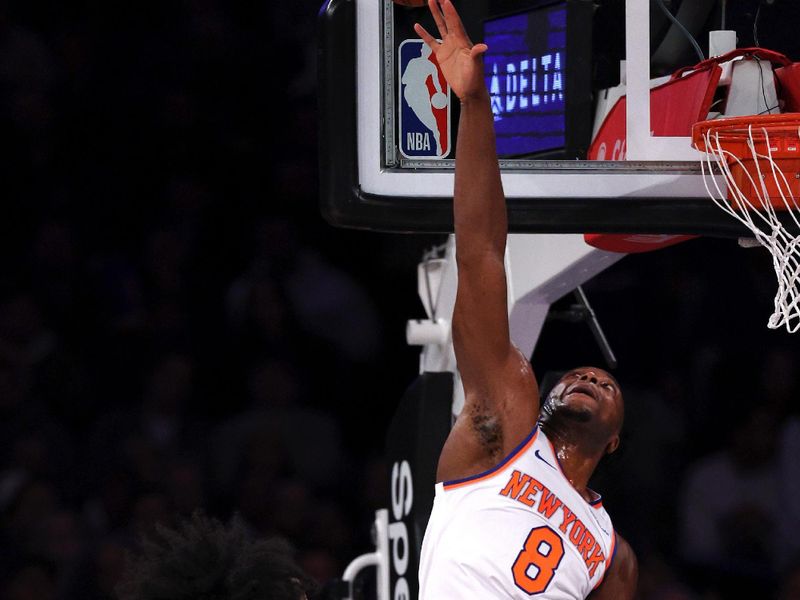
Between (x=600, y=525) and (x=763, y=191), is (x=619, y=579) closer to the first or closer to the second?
(x=600, y=525)

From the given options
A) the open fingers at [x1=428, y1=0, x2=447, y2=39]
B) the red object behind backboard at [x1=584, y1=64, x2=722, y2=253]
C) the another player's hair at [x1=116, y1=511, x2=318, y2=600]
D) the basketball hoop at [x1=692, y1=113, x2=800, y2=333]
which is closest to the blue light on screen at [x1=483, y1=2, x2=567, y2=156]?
the red object behind backboard at [x1=584, y1=64, x2=722, y2=253]

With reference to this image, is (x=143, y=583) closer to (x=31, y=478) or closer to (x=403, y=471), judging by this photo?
(x=403, y=471)

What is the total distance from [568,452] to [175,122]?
415 centimetres

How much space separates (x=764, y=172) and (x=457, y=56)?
0.79m

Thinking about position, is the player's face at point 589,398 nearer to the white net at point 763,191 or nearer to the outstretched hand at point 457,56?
the white net at point 763,191

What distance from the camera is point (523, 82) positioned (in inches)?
134

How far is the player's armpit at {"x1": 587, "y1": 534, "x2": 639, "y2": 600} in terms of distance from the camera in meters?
3.14

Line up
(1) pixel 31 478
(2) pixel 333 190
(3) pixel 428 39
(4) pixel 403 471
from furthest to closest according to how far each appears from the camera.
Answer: (1) pixel 31 478
(4) pixel 403 471
(2) pixel 333 190
(3) pixel 428 39

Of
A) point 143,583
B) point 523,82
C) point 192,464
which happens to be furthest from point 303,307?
point 143,583

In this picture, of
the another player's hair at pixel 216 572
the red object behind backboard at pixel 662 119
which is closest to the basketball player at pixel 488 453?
the red object behind backboard at pixel 662 119

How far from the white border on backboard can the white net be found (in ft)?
0.32

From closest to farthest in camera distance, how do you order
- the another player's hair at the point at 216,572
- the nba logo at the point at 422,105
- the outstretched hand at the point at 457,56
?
the another player's hair at the point at 216,572 → the outstretched hand at the point at 457,56 → the nba logo at the point at 422,105

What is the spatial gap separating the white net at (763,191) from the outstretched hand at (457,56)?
2.05ft

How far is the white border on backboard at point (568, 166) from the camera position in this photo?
3.03 m
